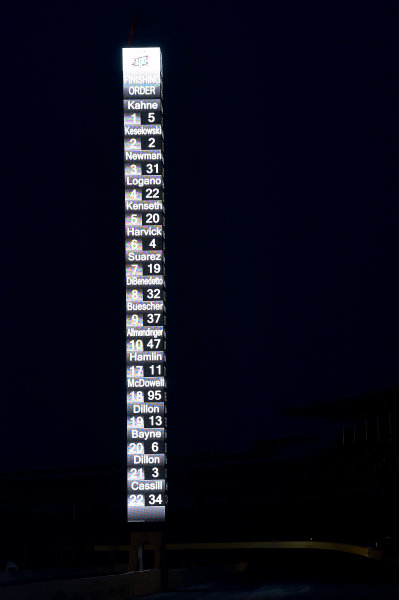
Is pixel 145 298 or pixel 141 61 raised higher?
pixel 141 61

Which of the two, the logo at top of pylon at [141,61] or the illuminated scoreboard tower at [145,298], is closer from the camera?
the illuminated scoreboard tower at [145,298]

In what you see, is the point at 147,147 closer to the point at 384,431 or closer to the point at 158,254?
the point at 158,254

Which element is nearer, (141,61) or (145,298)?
(145,298)

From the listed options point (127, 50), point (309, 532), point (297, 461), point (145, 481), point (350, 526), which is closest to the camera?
point (145, 481)

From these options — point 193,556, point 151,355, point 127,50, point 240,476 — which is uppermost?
point 127,50

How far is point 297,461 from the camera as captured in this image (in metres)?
89.4

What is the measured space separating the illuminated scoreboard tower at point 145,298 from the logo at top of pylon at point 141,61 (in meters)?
0.48

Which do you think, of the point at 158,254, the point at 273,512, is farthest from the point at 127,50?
the point at 273,512

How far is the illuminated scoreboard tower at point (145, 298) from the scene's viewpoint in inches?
1325

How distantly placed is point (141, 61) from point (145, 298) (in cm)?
979

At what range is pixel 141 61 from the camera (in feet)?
122

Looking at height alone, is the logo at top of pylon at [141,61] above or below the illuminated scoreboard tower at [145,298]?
A: above

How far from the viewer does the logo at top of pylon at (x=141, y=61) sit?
3697 cm

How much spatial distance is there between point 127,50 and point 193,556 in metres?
75.0
